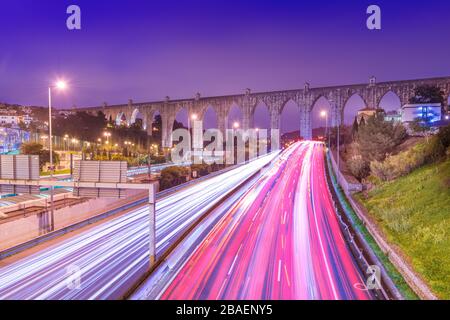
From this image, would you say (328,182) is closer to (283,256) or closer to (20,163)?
(283,256)

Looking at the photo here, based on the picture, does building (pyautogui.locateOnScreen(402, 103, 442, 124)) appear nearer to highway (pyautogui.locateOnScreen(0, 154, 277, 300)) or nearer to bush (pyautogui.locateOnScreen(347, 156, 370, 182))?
bush (pyautogui.locateOnScreen(347, 156, 370, 182))

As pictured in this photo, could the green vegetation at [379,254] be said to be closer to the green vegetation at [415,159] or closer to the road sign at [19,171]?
the green vegetation at [415,159]

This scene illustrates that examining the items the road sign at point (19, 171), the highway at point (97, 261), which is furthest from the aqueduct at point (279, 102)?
the road sign at point (19, 171)

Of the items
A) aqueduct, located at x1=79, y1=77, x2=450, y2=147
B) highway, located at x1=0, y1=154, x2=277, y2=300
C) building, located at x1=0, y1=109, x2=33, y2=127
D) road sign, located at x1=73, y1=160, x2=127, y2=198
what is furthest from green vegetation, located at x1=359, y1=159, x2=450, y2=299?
building, located at x1=0, y1=109, x2=33, y2=127

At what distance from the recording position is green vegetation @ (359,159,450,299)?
13.8m

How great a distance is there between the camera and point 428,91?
63719 millimetres

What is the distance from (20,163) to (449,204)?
2257 cm

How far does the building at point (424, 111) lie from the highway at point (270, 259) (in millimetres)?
43355

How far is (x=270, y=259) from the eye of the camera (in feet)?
51.0

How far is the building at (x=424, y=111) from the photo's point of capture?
59.3m

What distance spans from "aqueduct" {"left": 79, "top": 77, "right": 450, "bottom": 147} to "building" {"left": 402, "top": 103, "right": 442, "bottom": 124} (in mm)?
7638
